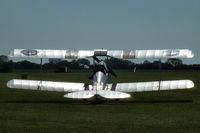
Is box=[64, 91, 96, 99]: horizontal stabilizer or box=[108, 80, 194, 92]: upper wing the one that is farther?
box=[108, 80, 194, 92]: upper wing

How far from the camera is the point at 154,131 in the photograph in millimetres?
10055

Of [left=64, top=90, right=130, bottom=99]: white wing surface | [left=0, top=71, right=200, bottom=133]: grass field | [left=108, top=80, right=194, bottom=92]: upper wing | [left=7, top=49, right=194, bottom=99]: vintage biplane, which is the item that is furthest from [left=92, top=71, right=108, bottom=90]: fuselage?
[left=64, top=90, right=130, bottom=99]: white wing surface

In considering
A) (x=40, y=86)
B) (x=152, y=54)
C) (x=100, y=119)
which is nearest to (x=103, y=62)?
(x=152, y=54)

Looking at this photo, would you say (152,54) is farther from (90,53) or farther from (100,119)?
(100,119)

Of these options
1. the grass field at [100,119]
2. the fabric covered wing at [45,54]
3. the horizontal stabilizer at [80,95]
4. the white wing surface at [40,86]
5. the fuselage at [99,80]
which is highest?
the fabric covered wing at [45,54]

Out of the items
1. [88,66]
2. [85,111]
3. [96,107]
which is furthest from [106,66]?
[85,111]

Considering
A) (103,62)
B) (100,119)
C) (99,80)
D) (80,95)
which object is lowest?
(100,119)

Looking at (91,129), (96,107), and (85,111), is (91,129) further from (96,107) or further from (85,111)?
(96,107)

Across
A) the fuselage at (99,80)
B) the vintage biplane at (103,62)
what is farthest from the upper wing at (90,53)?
the fuselage at (99,80)

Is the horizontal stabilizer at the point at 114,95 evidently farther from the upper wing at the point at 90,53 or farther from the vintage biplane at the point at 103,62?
the upper wing at the point at 90,53

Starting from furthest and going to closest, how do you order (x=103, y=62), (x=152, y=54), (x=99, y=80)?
(x=103, y=62) → (x=152, y=54) → (x=99, y=80)

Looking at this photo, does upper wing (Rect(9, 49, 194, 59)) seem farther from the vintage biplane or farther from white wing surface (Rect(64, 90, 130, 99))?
white wing surface (Rect(64, 90, 130, 99))

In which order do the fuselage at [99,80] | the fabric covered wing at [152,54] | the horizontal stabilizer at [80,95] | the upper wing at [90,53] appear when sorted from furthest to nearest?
the upper wing at [90,53] → the fabric covered wing at [152,54] → the fuselage at [99,80] → the horizontal stabilizer at [80,95]

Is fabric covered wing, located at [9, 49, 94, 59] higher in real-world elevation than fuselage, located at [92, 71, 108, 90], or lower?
higher
